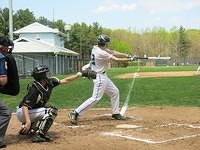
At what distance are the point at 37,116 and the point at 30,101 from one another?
0.98 feet

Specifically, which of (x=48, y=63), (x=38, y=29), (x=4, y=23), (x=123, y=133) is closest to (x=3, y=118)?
(x=123, y=133)

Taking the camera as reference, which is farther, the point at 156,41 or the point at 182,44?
the point at 156,41

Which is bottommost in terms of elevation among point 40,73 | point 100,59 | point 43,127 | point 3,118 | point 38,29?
point 43,127

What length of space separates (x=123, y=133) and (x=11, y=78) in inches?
89.8

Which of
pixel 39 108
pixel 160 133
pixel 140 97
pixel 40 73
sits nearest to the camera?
pixel 40 73

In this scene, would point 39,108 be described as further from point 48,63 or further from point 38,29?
point 38,29

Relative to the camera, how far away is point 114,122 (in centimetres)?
725

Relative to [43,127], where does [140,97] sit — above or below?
below

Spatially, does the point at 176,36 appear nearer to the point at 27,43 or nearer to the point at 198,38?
the point at 198,38

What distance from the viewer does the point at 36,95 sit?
17.8 feet

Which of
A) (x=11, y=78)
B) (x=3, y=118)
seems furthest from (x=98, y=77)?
(x=3, y=118)

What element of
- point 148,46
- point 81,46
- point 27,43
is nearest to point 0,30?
point 81,46

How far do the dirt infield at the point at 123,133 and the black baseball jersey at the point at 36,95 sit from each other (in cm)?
62

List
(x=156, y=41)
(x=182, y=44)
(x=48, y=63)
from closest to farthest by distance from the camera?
1. (x=48, y=63)
2. (x=182, y=44)
3. (x=156, y=41)
